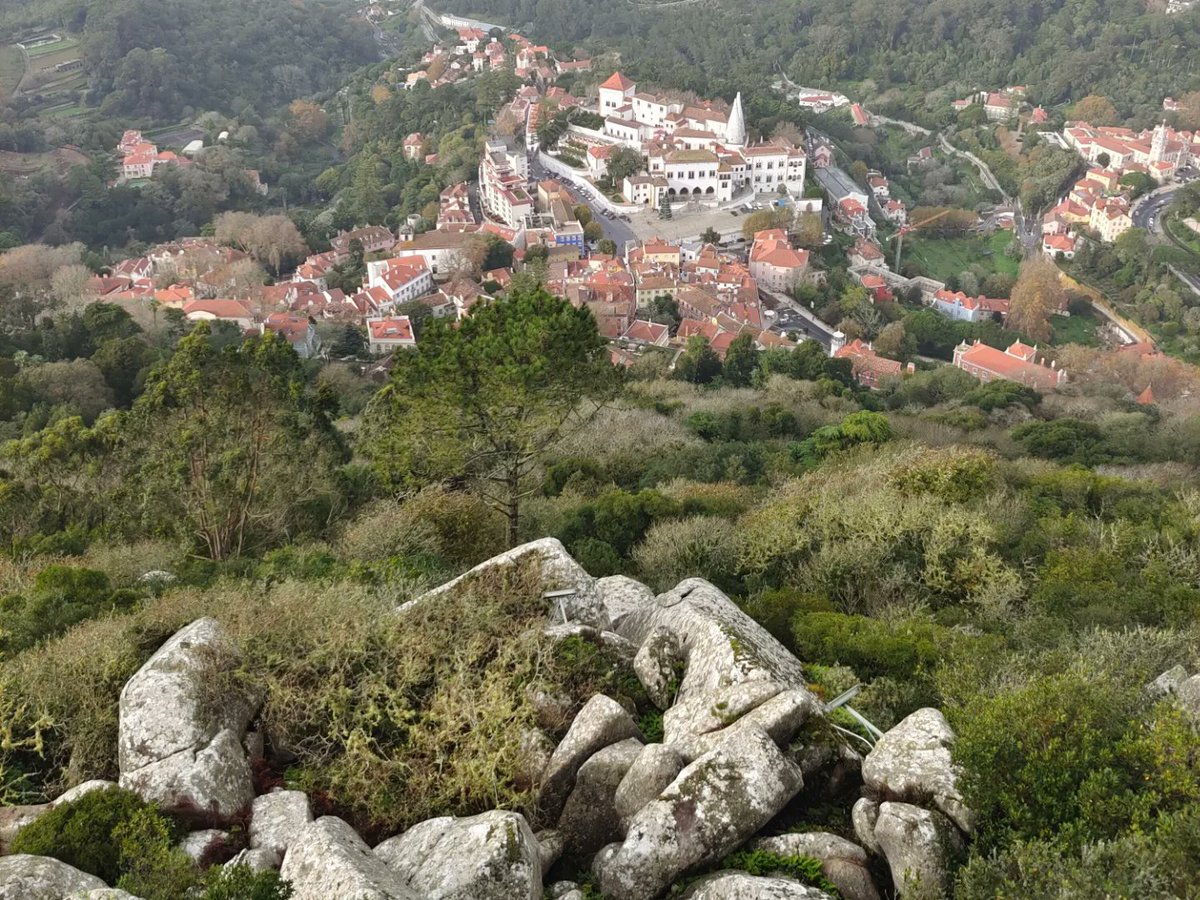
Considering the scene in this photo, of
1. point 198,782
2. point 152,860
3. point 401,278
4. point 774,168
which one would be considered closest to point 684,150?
point 774,168

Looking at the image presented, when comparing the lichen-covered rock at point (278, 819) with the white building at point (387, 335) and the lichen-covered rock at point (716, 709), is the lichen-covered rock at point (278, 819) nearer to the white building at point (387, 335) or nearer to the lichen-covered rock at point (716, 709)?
the lichen-covered rock at point (716, 709)

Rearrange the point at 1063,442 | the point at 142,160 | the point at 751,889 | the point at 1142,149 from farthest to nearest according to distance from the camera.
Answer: the point at 1142,149 → the point at 142,160 → the point at 1063,442 → the point at 751,889

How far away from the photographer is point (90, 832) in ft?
19.1

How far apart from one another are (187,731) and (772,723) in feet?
13.8

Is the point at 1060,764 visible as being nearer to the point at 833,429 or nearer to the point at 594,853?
the point at 594,853

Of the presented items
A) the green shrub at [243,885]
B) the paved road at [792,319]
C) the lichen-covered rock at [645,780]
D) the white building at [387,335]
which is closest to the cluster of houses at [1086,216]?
the paved road at [792,319]

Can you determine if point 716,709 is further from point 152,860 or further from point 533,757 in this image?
point 152,860

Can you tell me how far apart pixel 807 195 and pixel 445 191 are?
22.8 metres

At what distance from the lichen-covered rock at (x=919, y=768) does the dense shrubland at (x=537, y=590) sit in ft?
0.62

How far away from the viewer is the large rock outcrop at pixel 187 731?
247 inches

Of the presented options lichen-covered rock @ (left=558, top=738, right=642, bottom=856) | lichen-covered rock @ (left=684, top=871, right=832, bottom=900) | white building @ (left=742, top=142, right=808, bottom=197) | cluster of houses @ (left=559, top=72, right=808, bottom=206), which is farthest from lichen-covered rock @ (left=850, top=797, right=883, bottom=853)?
white building @ (left=742, top=142, right=808, bottom=197)

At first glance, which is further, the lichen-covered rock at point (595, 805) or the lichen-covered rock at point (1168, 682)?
the lichen-covered rock at point (1168, 682)

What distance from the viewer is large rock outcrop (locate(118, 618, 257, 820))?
6.28 meters

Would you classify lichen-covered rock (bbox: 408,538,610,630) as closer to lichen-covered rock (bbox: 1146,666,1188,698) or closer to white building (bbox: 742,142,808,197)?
lichen-covered rock (bbox: 1146,666,1188,698)
